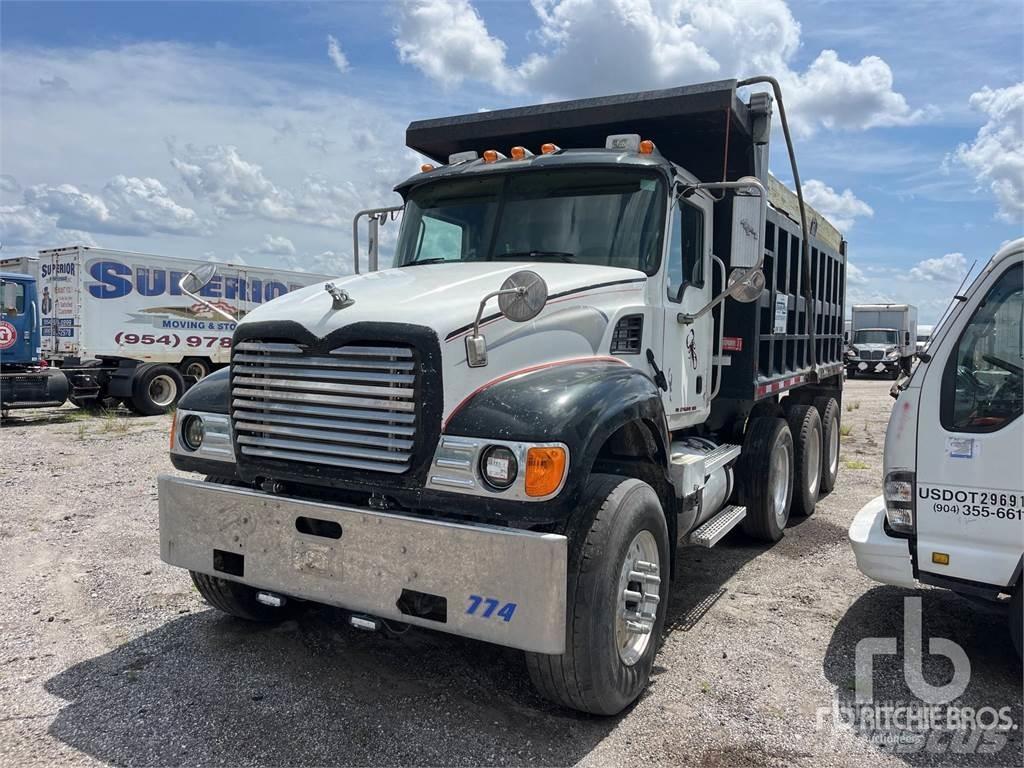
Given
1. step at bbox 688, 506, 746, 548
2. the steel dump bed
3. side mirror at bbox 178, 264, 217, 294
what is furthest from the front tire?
the steel dump bed

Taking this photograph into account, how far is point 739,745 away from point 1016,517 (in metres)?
1.64

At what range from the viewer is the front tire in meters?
3.23

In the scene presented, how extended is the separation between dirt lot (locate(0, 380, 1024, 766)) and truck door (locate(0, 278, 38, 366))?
1030 cm

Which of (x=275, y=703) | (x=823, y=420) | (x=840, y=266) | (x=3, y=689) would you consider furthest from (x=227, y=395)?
(x=840, y=266)

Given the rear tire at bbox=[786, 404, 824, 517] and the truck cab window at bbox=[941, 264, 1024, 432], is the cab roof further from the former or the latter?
the rear tire at bbox=[786, 404, 824, 517]

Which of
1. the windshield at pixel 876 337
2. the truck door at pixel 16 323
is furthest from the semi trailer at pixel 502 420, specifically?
the windshield at pixel 876 337

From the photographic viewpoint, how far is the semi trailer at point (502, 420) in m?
3.14

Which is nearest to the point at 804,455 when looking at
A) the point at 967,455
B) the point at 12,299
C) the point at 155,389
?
the point at 967,455

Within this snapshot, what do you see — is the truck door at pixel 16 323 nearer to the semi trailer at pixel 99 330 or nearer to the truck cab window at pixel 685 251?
the semi trailer at pixel 99 330

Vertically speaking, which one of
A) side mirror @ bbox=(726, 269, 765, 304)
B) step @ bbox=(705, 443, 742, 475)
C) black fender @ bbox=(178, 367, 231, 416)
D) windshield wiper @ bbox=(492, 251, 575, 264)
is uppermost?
windshield wiper @ bbox=(492, 251, 575, 264)

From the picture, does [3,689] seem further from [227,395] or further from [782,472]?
[782,472]

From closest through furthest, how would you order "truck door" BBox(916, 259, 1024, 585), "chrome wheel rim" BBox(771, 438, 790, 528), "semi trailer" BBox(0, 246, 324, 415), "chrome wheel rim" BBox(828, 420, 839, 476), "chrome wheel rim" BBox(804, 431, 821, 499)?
1. "truck door" BBox(916, 259, 1024, 585)
2. "chrome wheel rim" BBox(771, 438, 790, 528)
3. "chrome wheel rim" BBox(804, 431, 821, 499)
4. "chrome wheel rim" BBox(828, 420, 839, 476)
5. "semi trailer" BBox(0, 246, 324, 415)

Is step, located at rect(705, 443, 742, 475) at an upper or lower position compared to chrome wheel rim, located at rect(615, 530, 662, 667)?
upper

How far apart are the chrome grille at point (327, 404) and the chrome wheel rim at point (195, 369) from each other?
14.8 metres
